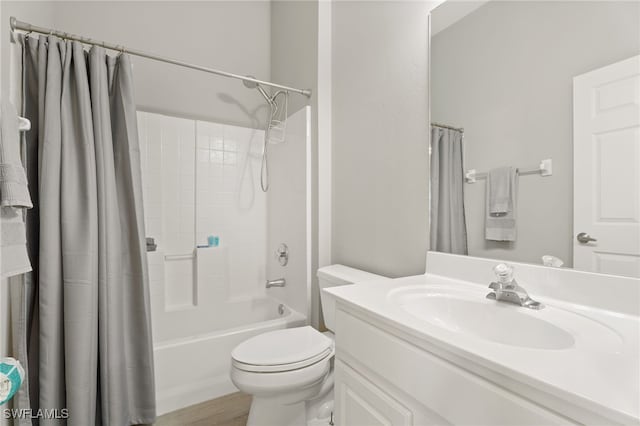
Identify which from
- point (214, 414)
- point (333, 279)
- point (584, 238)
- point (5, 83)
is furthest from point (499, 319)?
point (5, 83)

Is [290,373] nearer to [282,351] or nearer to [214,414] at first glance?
[282,351]

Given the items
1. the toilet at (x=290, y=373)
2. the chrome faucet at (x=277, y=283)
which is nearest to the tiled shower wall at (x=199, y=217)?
the chrome faucet at (x=277, y=283)

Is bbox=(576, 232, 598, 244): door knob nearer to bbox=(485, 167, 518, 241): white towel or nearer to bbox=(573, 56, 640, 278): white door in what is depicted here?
bbox=(573, 56, 640, 278): white door

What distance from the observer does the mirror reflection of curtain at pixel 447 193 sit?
1154mm

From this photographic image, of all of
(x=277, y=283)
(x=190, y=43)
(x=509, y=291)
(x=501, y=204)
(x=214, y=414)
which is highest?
(x=190, y=43)

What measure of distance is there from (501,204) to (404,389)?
692 mm

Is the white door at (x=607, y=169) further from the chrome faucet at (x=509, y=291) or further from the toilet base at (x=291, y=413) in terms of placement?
the toilet base at (x=291, y=413)

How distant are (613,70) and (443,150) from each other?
531 millimetres

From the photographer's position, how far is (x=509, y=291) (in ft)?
2.77

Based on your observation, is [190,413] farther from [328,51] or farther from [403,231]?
[328,51]

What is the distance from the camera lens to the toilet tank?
1418 millimetres

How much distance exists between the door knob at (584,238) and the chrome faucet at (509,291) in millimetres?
203

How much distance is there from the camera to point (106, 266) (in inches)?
51.7

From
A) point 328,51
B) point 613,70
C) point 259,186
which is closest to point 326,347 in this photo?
point 613,70
